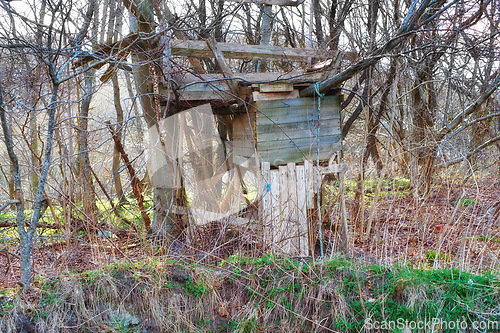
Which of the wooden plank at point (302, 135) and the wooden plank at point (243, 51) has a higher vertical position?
the wooden plank at point (243, 51)

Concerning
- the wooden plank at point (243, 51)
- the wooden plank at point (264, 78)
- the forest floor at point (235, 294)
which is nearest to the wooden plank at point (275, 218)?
the forest floor at point (235, 294)

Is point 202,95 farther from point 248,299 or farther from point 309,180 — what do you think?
point 248,299

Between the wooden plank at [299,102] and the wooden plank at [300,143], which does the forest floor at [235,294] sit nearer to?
the wooden plank at [300,143]

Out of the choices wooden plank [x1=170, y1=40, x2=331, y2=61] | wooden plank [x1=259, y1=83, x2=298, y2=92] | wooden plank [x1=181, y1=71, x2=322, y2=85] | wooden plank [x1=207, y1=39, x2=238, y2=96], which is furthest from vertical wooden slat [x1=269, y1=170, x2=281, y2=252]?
wooden plank [x1=170, y1=40, x2=331, y2=61]

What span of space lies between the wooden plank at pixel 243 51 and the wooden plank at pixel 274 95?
0.55m

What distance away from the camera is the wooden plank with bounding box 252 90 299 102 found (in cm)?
530

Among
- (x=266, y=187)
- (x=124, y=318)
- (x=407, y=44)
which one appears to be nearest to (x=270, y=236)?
(x=266, y=187)

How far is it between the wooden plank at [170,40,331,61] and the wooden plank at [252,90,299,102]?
1.81ft

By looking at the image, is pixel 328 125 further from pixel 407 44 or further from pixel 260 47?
pixel 407 44

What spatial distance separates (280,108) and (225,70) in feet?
3.39

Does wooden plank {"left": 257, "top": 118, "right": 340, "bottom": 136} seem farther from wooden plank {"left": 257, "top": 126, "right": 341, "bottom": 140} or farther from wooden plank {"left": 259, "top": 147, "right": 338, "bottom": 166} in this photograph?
wooden plank {"left": 259, "top": 147, "right": 338, "bottom": 166}

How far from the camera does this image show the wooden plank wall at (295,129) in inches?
214

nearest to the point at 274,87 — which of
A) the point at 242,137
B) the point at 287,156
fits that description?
the point at 287,156

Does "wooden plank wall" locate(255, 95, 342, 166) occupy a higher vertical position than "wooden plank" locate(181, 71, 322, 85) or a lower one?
lower
